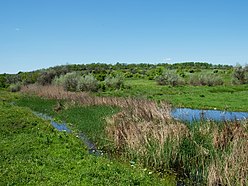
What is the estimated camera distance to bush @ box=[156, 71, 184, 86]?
7625 centimetres

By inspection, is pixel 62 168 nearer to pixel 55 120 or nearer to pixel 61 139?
pixel 61 139

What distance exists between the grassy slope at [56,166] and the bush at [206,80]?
5903 centimetres

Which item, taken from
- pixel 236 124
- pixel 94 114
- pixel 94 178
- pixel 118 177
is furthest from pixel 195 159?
pixel 94 114

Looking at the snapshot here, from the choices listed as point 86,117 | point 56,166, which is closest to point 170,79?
point 86,117

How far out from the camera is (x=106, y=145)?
Answer: 19359mm

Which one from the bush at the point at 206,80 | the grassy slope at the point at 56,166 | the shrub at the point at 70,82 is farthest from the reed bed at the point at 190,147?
the bush at the point at 206,80

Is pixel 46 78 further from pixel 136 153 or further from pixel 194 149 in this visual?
pixel 194 149

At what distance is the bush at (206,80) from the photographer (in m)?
73.6

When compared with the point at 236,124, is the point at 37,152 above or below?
below

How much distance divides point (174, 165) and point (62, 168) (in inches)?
196

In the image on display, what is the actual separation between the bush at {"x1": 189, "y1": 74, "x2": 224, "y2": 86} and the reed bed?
57.6m

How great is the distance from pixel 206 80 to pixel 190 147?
6232cm

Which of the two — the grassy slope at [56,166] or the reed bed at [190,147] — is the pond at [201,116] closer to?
the reed bed at [190,147]

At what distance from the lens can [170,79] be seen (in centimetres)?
7619
